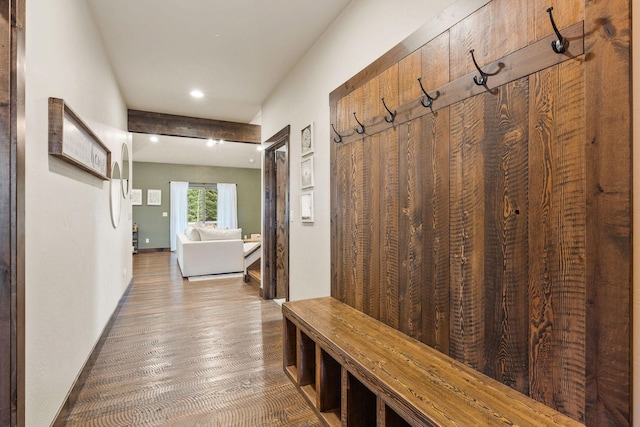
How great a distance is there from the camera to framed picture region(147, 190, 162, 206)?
9.02m

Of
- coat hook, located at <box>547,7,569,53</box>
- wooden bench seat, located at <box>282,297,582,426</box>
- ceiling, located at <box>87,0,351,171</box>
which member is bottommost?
wooden bench seat, located at <box>282,297,582,426</box>

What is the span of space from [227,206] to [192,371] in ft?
26.4

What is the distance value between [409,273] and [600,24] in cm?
119

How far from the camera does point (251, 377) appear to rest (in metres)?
2.19

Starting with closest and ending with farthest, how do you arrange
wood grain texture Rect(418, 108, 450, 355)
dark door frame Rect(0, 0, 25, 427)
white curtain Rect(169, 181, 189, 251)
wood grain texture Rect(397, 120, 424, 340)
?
1. dark door frame Rect(0, 0, 25, 427)
2. wood grain texture Rect(418, 108, 450, 355)
3. wood grain texture Rect(397, 120, 424, 340)
4. white curtain Rect(169, 181, 189, 251)

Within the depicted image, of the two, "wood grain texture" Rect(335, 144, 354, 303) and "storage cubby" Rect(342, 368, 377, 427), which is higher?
"wood grain texture" Rect(335, 144, 354, 303)

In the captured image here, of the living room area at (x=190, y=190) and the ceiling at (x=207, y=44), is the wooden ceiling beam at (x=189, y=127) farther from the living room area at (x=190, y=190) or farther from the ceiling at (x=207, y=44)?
the living room area at (x=190, y=190)

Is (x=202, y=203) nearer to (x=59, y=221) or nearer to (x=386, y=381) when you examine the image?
(x=59, y=221)

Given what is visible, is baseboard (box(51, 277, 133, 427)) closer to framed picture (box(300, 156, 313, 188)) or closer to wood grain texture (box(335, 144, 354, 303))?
wood grain texture (box(335, 144, 354, 303))

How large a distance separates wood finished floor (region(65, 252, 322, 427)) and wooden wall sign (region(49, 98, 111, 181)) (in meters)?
1.43

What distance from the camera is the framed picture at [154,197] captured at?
29.6ft


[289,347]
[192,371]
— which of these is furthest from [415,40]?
[192,371]

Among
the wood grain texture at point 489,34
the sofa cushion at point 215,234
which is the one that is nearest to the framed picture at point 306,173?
the wood grain texture at point 489,34

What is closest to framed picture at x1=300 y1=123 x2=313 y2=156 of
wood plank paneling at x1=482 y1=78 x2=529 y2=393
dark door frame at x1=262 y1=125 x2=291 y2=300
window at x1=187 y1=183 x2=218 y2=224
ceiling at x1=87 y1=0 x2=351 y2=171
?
ceiling at x1=87 y1=0 x2=351 y2=171
